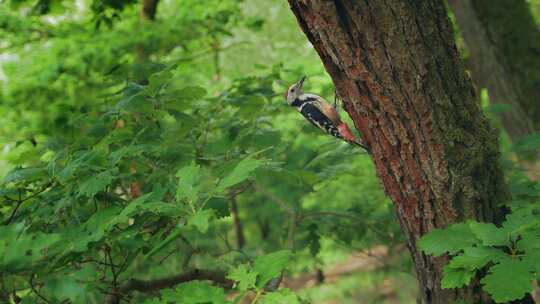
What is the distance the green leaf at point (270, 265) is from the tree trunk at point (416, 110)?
2.27 ft

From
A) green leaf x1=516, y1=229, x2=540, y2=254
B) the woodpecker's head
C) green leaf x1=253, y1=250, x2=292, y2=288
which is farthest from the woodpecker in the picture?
green leaf x1=253, y1=250, x2=292, y2=288

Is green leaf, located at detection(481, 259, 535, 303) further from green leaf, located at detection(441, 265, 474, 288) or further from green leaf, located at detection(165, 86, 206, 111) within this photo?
green leaf, located at detection(165, 86, 206, 111)

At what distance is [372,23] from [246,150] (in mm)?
958

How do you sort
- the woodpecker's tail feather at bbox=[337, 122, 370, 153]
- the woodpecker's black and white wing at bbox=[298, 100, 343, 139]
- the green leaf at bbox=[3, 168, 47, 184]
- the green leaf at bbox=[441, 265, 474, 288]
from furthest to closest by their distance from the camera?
the woodpecker's black and white wing at bbox=[298, 100, 343, 139], the woodpecker's tail feather at bbox=[337, 122, 370, 153], the green leaf at bbox=[3, 168, 47, 184], the green leaf at bbox=[441, 265, 474, 288]

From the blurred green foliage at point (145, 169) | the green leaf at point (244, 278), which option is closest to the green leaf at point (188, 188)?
the blurred green foliage at point (145, 169)

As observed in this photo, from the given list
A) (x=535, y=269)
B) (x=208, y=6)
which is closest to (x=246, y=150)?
(x=535, y=269)

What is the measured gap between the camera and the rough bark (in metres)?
3.92

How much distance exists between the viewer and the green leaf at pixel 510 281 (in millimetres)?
1476

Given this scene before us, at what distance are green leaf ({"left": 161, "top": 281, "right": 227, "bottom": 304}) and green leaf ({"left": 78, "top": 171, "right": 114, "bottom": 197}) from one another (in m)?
0.41

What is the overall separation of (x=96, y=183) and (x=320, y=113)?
1.32 m

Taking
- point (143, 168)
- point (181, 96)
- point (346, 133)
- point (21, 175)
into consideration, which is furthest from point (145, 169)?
point (346, 133)

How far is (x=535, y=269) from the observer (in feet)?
4.91

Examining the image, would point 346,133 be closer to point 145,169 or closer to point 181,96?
point 181,96

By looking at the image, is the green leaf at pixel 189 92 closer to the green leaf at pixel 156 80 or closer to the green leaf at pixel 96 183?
the green leaf at pixel 156 80
